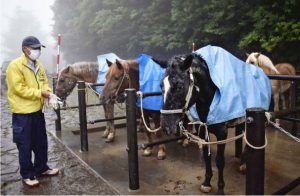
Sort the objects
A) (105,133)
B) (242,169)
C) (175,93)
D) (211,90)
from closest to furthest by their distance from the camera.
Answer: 1. (175,93)
2. (211,90)
3. (242,169)
4. (105,133)

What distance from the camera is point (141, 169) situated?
449 cm

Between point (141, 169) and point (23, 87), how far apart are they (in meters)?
2.06

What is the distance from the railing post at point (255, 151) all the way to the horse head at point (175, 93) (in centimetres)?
102

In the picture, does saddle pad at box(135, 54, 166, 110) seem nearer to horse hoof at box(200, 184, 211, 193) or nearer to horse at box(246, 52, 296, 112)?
horse hoof at box(200, 184, 211, 193)

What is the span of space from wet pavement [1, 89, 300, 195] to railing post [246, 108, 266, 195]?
1.79 meters

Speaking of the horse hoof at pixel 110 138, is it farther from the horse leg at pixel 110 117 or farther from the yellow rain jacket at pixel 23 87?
the yellow rain jacket at pixel 23 87

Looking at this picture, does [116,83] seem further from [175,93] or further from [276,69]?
[276,69]

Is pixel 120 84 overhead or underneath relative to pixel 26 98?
overhead

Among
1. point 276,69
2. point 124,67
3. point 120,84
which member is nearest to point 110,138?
point 120,84

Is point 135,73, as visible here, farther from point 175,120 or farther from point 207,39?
point 207,39

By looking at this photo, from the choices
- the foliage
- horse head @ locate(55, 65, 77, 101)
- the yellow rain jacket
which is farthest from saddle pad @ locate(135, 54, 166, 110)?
the foliage

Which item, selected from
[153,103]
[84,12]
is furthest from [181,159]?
[84,12]

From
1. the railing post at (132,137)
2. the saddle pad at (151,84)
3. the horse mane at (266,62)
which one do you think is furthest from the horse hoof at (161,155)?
the horse mane at (266,62)

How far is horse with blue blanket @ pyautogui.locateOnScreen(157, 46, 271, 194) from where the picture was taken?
2.93m
